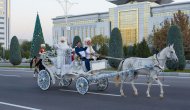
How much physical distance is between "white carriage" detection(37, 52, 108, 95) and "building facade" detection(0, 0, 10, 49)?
160m

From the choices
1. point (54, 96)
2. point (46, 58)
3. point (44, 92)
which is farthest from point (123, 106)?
point (46, 58)

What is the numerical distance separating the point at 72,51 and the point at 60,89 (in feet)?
5.66

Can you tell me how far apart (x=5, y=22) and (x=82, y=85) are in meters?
167

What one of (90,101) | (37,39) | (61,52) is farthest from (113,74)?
(37,39)

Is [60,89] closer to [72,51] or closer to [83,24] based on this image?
[72,51]

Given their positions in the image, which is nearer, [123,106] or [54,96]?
[123,106]

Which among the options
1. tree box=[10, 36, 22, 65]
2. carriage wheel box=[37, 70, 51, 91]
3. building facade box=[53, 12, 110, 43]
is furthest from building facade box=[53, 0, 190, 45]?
carriage wheel box=[37, 70, 51, 91]

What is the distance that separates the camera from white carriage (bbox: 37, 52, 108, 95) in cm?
1328

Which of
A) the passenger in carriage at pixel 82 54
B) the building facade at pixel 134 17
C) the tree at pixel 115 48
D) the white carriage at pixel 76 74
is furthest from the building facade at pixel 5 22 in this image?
the passenger in carriage at pixel 82 54

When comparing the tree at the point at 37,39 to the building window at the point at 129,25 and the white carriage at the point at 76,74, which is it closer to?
the white carriage at the point at 76,74

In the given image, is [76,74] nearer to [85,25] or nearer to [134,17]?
[134,17]

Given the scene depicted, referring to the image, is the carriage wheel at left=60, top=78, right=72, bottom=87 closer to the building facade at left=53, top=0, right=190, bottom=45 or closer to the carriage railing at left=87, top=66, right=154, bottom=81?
the carriage railing at left=87, top=66, right=154, bottom=81

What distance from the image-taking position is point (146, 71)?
12383mm

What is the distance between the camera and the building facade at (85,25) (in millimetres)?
122713
